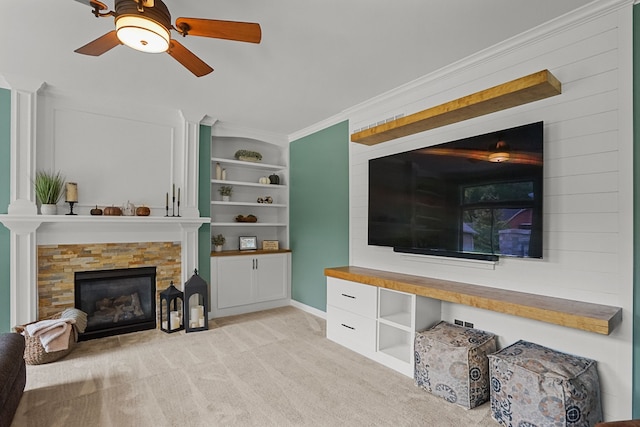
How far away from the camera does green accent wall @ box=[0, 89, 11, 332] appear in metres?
3.15

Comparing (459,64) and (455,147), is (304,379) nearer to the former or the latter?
(455,147)

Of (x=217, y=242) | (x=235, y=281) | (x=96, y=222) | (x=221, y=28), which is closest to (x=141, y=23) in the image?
(x=221, y=28)

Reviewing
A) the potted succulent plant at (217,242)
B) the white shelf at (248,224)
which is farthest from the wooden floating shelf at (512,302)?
the potted succulent plant at (217,242)

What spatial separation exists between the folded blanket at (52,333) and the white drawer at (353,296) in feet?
7.88

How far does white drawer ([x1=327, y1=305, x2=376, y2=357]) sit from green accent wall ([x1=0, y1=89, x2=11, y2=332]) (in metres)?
3.08

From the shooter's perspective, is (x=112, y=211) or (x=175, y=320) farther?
(x=175, y=320)

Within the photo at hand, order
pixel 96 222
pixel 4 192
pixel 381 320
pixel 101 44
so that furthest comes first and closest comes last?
1. pixel 96 222
2. pixel 4 192
3. pixel 381 320
4. pixel 101 44

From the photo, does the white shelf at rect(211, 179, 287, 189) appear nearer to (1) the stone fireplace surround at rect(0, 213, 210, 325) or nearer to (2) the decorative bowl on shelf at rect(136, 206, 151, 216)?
(1) the stone fireplace surround at rect(0, 213, 210, 325)

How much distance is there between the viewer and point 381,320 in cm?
300

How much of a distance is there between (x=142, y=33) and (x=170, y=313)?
3005 millimetres

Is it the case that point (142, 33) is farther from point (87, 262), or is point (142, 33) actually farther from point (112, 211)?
point (87, 262)

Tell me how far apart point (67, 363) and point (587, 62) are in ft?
15.1

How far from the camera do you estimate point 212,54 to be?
2.68m

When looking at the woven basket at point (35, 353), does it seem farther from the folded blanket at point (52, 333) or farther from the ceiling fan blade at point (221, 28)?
the ceiling fan blade at point (221, 28)
